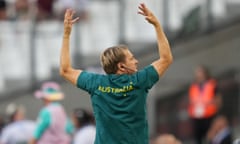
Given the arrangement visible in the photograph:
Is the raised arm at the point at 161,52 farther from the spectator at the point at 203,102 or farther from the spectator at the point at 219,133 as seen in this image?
the spectator at the point at 203,102

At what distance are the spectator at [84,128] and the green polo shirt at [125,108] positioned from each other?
5978 millimetres

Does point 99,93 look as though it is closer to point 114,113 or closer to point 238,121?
point 114,113

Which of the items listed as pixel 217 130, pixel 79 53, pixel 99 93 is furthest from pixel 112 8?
pixel 99 93

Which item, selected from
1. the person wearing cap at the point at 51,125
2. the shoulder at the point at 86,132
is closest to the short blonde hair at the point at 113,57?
the shoulder at the point at 86,132

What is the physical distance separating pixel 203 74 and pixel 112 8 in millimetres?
3697

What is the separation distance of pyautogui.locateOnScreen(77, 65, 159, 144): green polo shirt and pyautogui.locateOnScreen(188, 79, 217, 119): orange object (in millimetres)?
9489

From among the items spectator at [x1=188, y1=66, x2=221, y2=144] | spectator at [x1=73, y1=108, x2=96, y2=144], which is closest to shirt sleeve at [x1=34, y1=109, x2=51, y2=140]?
spectator at [x1=73, y1=108, x2=96, y2=144]

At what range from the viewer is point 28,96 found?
76.7ft

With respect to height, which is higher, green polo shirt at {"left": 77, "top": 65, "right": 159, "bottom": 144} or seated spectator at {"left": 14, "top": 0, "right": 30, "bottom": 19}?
green polo shirt at {"left": 77, "top": 65, "right": 159, "bottom": 144}

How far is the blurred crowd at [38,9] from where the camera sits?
74.2 ft

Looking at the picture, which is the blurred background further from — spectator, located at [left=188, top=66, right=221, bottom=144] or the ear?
the ear

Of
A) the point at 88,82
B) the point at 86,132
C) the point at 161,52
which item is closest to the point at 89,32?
the point at 86,132

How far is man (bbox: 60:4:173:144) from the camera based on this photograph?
960 cm

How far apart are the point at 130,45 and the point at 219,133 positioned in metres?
4.13
